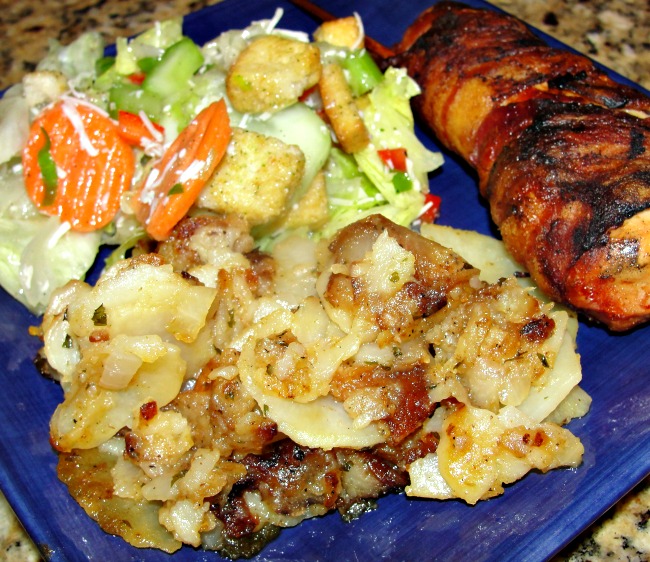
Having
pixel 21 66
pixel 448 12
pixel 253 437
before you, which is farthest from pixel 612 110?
pixel 21 66

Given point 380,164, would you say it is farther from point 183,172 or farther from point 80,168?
point 80,168

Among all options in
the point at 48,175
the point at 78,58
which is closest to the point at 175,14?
the point at 78,58

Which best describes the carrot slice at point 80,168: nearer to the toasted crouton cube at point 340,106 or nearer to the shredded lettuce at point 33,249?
the shredded lettuce at point 33,249

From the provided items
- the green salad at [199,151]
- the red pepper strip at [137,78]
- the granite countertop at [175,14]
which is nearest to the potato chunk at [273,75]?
the green salad at [199,151]

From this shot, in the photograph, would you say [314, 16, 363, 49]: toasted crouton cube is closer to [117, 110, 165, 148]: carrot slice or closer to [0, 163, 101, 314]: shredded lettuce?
[117, 110, 165, 148]: carrot slice

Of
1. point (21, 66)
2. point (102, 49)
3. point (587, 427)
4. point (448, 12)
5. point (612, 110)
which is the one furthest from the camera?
point (21, 66)

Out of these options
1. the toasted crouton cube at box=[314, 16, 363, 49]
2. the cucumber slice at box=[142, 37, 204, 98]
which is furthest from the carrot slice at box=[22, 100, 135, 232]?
the toasted crouton cube at box=[314, 16, 363, 49]

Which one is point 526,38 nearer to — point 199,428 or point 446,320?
point 446,320
